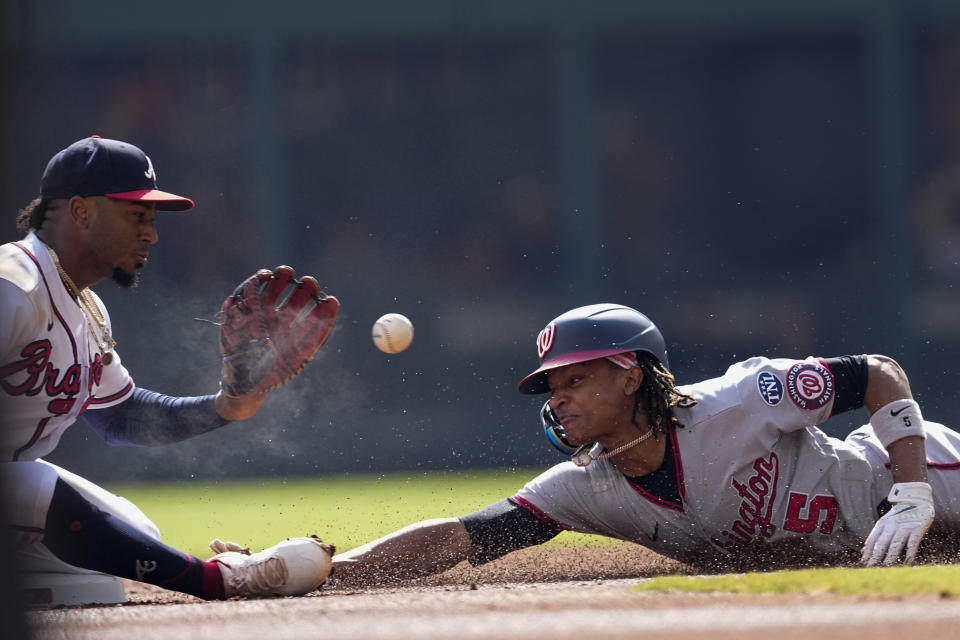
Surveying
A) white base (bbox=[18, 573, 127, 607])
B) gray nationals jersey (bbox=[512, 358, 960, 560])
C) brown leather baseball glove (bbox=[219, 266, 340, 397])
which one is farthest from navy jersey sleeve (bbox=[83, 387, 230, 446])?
gray nationals jersey (bbox=[512, 358, 960, 560])

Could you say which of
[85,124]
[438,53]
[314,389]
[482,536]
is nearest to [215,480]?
[314,389]

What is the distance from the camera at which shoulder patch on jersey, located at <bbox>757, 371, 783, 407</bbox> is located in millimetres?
3727

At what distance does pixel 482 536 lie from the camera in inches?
156

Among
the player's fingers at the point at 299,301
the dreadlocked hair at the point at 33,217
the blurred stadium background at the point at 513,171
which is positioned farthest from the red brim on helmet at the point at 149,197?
the blurred stadium background at the point at 513,171

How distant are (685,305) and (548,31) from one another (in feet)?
9.91

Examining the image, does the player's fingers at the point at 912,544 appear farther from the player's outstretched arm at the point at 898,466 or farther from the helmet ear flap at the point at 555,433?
the helmet ear flap at the point at 555,433

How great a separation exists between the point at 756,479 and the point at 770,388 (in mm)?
297

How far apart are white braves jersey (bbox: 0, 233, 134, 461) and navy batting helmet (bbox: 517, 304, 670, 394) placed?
4.60ft

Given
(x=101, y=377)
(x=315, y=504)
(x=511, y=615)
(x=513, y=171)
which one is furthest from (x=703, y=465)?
(x=513, y=171)

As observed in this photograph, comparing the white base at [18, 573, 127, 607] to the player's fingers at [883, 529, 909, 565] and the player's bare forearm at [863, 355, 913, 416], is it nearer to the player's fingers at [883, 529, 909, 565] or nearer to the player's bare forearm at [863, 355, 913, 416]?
the player's fingers at [883, 529, 909, 565]

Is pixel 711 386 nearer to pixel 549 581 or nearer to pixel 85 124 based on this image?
pixel 549 581

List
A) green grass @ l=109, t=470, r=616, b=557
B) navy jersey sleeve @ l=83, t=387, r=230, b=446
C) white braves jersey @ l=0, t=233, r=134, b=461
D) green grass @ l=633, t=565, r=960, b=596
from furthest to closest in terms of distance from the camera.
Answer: green grass @ l=109, t=470, r=616, b=557 < navy jersey sleeve @ l=83, t=387, r=230, b=446 < white braves jersey @ l=0, t=233, r=134, b=461 < green grass @ l=633, t=565, r=960, b=596

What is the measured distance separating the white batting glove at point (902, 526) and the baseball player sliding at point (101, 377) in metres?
1.66

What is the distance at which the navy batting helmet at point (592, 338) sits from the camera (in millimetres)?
3807
